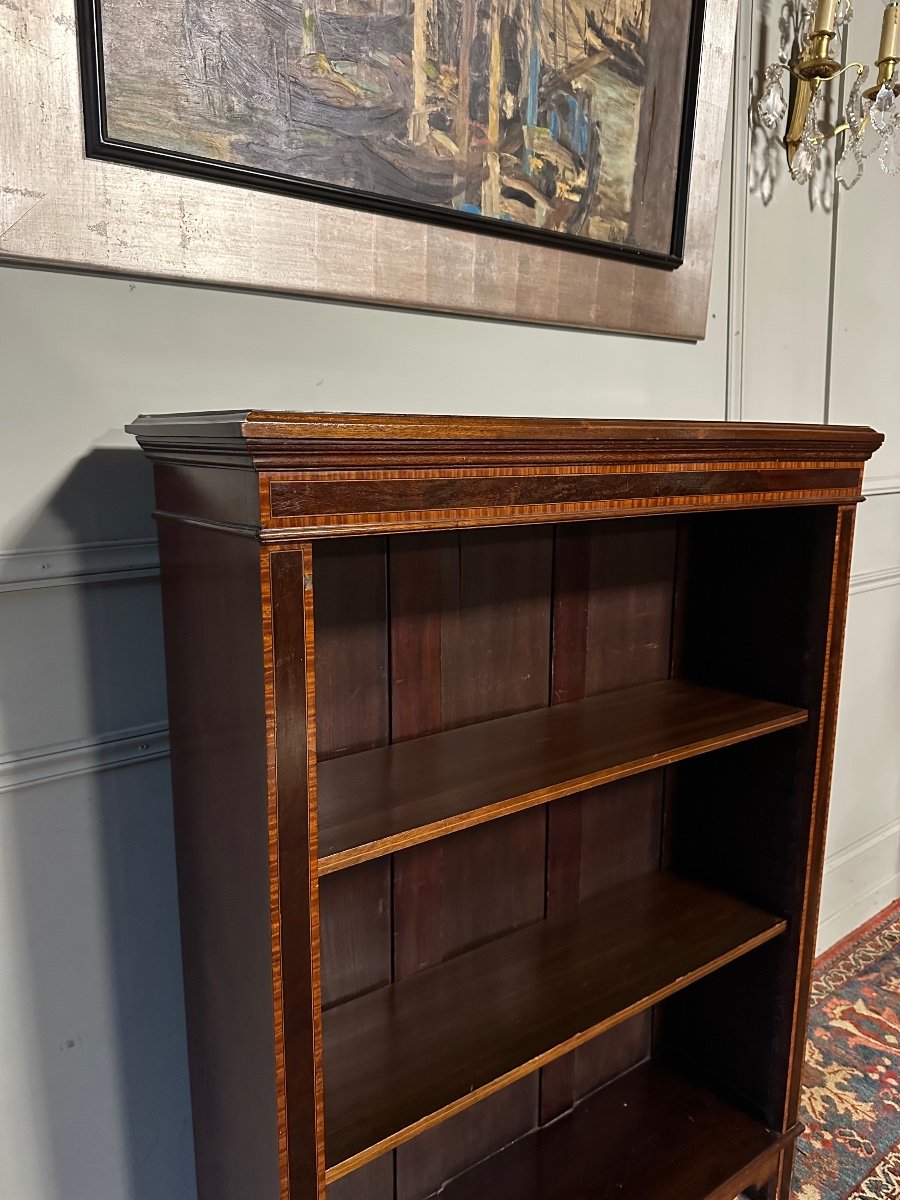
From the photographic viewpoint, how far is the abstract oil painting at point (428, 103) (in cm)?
69

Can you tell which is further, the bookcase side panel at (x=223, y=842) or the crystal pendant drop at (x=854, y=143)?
the crystal pendant drop at (x=854, y=143)

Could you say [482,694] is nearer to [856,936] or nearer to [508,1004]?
[508,1004]

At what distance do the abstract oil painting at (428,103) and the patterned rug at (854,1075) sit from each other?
47.2 inches

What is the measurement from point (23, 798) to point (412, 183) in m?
0.66

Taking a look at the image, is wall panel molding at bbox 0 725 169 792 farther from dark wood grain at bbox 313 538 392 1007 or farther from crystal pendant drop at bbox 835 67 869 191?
crystal pendant drop at bbox 835 67 869 191

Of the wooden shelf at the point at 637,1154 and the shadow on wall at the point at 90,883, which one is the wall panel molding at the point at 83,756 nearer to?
the shadow on wall at the point at 90,883

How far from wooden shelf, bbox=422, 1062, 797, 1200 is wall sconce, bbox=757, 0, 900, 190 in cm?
127

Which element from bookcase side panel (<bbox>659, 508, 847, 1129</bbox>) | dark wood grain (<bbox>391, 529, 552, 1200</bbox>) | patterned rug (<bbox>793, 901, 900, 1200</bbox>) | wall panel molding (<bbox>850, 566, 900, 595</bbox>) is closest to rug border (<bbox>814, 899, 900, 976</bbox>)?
patterned rug (<bbox>793, 901, 900, 1200</bbox>)

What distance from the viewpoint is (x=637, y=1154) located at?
3.42ft

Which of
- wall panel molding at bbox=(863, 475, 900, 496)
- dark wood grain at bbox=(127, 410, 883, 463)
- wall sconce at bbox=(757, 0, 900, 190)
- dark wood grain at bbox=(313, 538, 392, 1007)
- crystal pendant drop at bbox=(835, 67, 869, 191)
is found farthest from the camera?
wall panel molding at bbox=(863, 475, 900, 496)

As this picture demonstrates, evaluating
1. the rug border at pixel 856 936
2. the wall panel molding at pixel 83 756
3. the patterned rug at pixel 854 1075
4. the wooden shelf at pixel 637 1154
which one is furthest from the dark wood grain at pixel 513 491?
the rug border at pixel 856 936

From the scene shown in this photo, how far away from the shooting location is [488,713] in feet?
3.09

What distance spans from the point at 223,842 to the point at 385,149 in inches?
24.6

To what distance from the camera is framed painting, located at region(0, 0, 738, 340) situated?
66 centimetres
